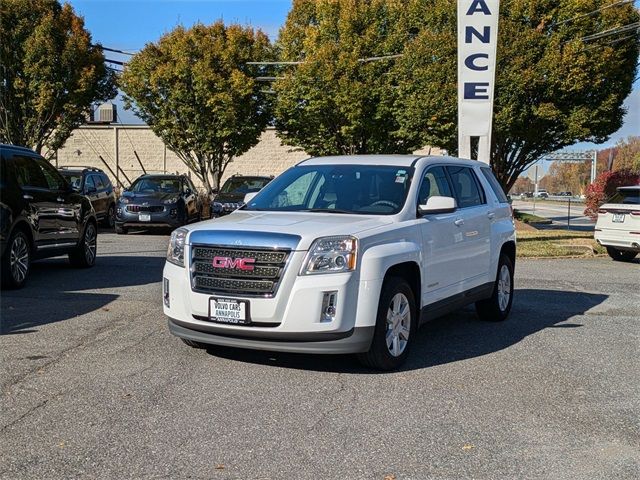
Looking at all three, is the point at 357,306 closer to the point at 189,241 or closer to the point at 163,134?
the point at 189,241

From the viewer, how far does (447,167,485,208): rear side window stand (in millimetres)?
7676

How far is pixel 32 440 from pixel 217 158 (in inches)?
1051

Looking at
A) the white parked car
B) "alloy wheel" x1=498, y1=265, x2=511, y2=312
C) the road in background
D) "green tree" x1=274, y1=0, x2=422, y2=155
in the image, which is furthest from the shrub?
"alloy wheel" x1=498, y1=265, x2=511, y2=312

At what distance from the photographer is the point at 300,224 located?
234 inches

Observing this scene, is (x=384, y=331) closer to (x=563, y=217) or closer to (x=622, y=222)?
(x=622, y=222)

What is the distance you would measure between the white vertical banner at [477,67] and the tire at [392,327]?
391 inches

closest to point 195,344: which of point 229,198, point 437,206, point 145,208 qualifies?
point 437,206

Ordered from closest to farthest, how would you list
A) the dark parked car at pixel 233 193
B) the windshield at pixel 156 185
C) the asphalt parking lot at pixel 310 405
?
the asphalt parking lot at pixel 310 405 < the windshield at pixel 156 185 < the dark parked car at pixel 233 193

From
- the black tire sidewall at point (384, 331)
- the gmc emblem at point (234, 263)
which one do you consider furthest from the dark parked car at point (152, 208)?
the black tire sidewall at point (384, 331)

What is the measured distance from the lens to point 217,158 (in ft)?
100

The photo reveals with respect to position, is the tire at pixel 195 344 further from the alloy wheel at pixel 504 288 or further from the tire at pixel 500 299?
the alloy wheel at pixel 504 288

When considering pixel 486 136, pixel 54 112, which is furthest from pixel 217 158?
pixel 486 136

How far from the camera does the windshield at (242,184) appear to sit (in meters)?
22.1

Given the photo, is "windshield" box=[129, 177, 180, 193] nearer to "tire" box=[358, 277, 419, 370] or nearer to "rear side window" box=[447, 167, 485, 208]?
"rear side window" box=[447, 167, 485, 208]
